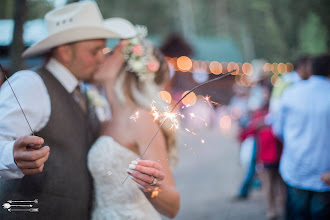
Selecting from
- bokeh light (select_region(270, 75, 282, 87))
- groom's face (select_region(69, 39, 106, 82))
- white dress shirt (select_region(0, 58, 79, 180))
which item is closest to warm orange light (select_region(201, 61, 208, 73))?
bokeh light (select_region(270, 75, 282, 87))

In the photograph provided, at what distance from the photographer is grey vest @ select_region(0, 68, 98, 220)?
5.64 feet

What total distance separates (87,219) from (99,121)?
0.65 metres

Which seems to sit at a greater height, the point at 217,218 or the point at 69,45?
the point at 69,45

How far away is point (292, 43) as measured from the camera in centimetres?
755

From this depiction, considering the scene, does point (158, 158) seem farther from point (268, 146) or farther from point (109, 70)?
point (268, 146)

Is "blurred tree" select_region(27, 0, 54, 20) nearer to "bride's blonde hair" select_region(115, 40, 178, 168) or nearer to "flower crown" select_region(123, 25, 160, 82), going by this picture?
"flower crown" select_region(123, 25, 160, 82)

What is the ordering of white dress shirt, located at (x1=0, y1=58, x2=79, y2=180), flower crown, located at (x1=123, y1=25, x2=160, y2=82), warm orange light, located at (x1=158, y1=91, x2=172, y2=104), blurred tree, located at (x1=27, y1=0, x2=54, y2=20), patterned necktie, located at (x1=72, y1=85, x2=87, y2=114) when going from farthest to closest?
blurred tree, located at (x1=27, y1=0, x2=54, y2=20) < flower crown, located at (x1=123, y1=25, x2=160, y2=82) < patterned necktie, located at (x1=72, y1=85, x2=87, y2=114) < warm orange light, located at (x1=158, y1=91, x2=172, y2=104) < white dress shirt, located at (x1=0, y1=58, x2=79, y2=180)

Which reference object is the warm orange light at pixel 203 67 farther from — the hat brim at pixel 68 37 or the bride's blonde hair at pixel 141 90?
the hat brim at pixel 68 37

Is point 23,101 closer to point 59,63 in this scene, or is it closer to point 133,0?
point 59,63

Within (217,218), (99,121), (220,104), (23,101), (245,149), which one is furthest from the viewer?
(245,149)

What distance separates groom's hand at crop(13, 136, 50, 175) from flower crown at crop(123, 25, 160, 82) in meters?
1.07

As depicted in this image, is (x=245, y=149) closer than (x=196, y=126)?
No

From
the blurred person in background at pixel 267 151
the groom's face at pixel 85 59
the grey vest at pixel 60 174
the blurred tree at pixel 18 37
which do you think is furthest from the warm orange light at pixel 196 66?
the grey vest at pixel 60 174

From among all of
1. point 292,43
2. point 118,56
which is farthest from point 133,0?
point 118,56
